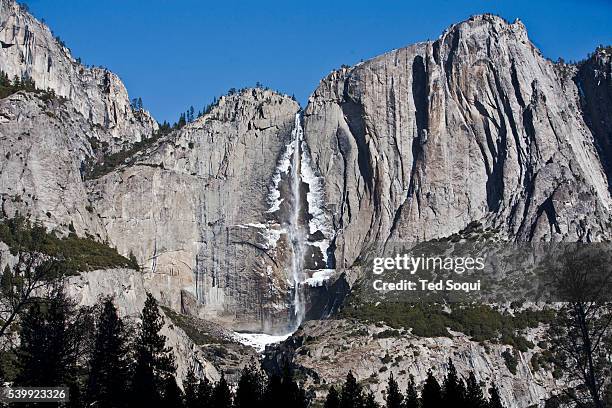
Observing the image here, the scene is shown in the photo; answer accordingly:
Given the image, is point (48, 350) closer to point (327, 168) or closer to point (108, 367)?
point (108, 367)

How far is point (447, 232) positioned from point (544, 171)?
16.2m

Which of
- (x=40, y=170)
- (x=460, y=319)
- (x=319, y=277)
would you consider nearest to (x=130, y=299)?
(x=40, y=170)

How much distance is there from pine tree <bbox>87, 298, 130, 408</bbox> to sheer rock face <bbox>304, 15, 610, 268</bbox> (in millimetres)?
66317

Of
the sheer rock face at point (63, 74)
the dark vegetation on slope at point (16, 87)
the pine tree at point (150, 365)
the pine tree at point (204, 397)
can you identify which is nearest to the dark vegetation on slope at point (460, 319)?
the pine tree at point (150, 365)

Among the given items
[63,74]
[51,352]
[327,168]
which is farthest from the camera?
[63,74]

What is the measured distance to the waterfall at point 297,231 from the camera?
146750 mm

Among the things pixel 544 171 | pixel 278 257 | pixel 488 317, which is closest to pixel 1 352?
pixel 488 317

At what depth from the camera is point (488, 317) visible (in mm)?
118938

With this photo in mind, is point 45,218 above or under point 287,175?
under

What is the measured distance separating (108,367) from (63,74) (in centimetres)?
10189

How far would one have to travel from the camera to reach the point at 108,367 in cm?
7744

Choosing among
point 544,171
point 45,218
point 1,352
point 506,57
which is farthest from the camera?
point 506,57

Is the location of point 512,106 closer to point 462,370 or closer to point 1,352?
point 462,370

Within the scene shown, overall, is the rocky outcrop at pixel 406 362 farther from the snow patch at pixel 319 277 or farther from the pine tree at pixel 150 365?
the snow patch at pixel 319 277
